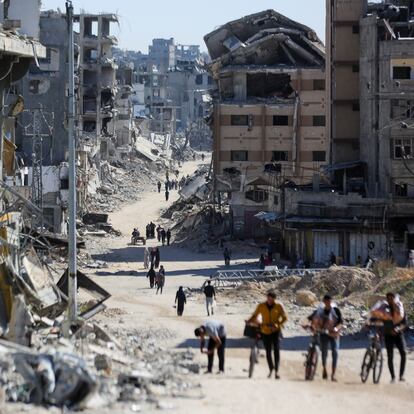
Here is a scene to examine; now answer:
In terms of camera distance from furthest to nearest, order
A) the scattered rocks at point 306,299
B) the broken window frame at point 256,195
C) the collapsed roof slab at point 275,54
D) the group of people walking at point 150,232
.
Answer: the collapsed roof slab at point 275,54, the group of people walking at point 150,232, the broken window frame at point 256,195, the scattered rocks at point 306,299

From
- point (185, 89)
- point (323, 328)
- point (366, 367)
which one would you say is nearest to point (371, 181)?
point (366, 367)

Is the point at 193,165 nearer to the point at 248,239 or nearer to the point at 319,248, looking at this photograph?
the point at 248,239

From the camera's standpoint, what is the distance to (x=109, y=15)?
97500mm

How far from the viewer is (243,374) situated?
22.5 m

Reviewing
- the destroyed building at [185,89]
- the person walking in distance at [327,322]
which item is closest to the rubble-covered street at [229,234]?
the person walking in distance at [327,322]

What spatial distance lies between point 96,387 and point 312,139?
51857mm

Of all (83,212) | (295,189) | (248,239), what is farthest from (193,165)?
(295,189)

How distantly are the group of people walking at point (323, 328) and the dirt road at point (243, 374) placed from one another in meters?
0.32

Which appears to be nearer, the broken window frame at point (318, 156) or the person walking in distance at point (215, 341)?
the person walking in distance at point (215, 341)

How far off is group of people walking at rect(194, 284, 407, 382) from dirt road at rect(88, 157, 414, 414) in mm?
316

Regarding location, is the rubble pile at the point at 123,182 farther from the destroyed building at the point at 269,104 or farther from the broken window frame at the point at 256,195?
the broken window frame at the point at 256,195

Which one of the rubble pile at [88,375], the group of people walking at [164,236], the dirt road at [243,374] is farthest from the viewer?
the group of people walking at [164,236]

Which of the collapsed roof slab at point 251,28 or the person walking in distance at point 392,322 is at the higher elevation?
the collapsed roof slab at point 251,28

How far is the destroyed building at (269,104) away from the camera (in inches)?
2665
